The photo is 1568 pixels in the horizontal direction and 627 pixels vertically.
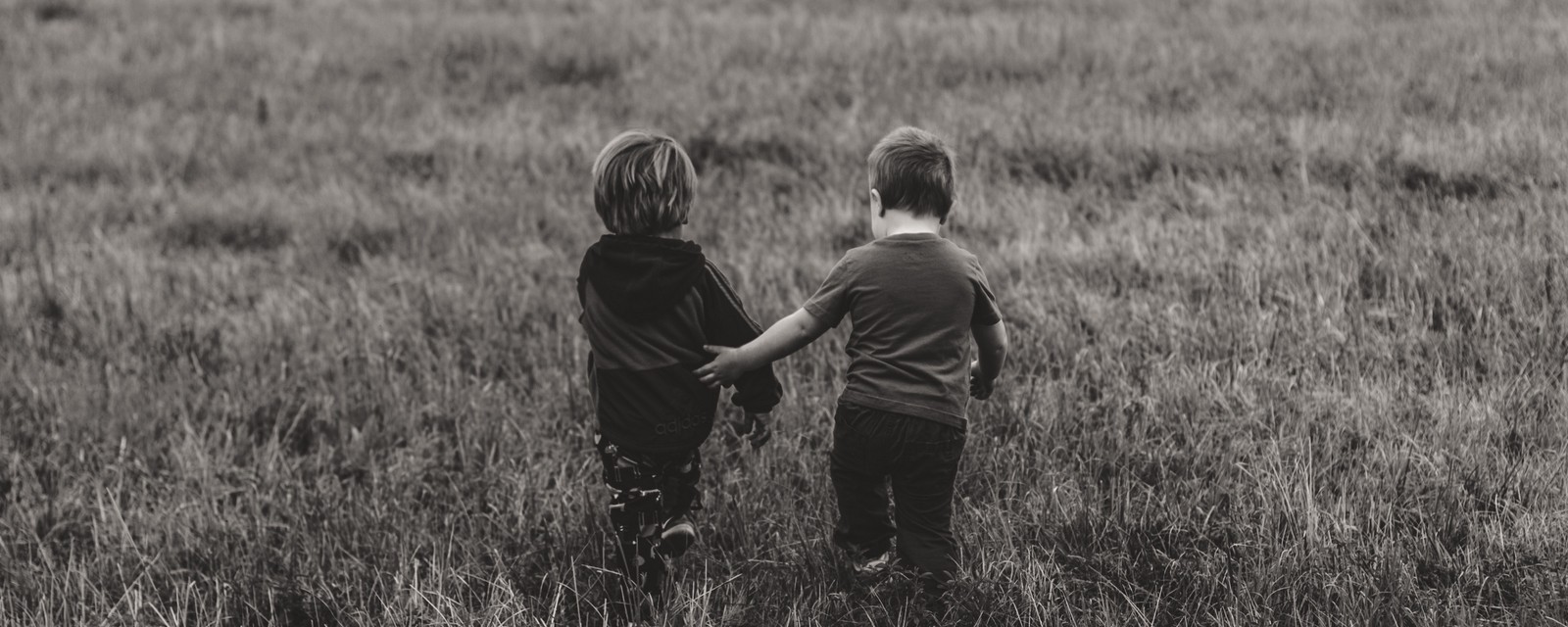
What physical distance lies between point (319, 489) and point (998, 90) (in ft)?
19.7

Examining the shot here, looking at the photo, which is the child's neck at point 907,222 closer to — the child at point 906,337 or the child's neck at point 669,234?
the child at point 906,337

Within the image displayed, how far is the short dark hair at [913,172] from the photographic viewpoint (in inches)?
106

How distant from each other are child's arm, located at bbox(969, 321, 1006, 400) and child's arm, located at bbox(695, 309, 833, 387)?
0.48m

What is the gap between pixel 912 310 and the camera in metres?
2.73

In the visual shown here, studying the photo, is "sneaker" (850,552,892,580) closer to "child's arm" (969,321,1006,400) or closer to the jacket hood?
"child's arm" (969,321,1006,400)

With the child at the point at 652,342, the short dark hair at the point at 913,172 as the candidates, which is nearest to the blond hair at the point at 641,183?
the child at the point at 652,342

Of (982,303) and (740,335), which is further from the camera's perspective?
(740,335)

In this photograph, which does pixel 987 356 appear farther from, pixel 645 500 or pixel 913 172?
pixel 645 500

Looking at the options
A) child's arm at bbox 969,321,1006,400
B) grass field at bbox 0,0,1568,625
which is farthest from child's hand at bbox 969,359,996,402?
grass field at bbox 0,0,1568,625

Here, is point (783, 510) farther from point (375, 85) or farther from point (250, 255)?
point (375, 85)

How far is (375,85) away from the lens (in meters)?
9.45

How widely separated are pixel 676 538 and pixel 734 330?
2.14 ft

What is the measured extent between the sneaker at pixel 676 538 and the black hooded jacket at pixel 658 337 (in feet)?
0.85

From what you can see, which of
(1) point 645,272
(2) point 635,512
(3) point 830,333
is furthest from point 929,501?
(3) point 830,333
